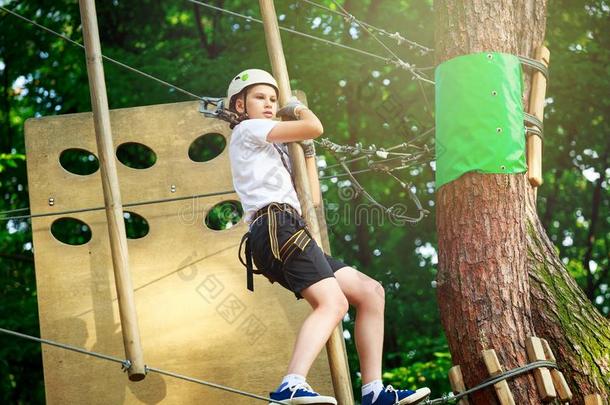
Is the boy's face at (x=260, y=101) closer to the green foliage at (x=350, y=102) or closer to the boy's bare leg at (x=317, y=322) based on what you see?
the boy's bare leg at (x=317, y=322)

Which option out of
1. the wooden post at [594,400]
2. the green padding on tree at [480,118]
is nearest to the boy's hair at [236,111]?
the green padding on tree at [480,118]

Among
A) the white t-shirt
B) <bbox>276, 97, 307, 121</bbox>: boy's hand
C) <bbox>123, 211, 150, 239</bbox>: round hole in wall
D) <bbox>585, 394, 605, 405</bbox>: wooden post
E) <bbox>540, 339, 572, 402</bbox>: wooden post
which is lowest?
<bbox>585, 394, 605, 405</bbox>: wooden post

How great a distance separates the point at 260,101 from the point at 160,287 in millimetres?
1908

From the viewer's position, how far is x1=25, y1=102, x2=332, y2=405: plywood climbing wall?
5262 mm

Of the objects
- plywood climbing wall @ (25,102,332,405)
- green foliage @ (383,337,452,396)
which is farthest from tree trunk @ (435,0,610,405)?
green foliage @ (383,337,452,396)

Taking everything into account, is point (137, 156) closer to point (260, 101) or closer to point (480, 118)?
point (260, 101)

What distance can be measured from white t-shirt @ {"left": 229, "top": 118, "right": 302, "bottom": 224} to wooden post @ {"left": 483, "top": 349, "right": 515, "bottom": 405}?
2.98ft

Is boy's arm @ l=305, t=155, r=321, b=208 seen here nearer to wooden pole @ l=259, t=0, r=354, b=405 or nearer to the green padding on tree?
wooden pole @ l=259, t=0, r=354, b=405

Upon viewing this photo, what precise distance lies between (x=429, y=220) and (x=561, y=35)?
2337 mm

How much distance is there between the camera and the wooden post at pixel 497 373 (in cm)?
340

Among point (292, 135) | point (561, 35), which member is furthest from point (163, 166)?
point (561, 35)

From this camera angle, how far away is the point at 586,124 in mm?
9758

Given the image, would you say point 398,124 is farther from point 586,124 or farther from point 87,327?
point 87,327

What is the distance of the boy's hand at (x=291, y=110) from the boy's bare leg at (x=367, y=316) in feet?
2.19
